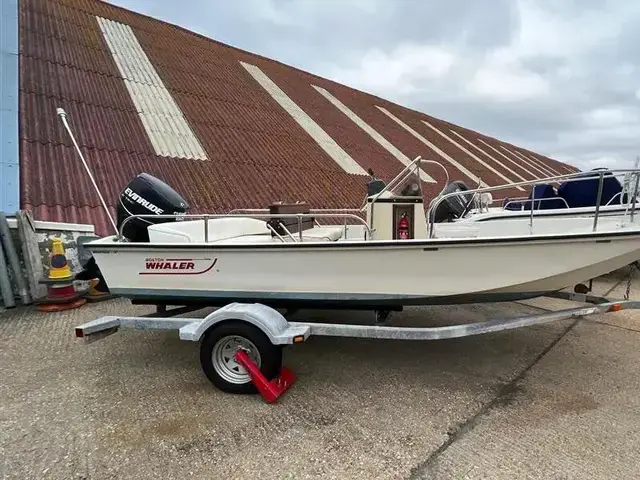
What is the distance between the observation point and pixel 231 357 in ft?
11.0

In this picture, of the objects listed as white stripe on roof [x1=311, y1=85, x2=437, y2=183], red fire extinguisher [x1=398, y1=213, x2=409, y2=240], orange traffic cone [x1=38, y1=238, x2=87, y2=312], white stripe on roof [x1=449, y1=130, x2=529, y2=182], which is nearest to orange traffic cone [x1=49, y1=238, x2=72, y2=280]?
orange traffic cone [x1=38, y1=238, x2=87, y2=312]

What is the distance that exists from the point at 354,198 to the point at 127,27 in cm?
768

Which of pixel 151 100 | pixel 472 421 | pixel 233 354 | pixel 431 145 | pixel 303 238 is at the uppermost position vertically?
pixel 151 100

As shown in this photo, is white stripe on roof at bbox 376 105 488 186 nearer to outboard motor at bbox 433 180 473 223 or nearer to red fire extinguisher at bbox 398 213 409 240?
outboard motor at bbox 433 180 473 223

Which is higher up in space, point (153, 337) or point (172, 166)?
point (172, 166)

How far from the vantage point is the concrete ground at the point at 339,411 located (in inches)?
96.3

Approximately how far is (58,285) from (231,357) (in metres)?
3.15

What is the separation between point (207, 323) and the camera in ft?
10.6

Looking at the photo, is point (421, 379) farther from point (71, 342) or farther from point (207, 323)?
point (71, 342)

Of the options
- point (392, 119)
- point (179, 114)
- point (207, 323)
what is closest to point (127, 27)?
point (179, 114)

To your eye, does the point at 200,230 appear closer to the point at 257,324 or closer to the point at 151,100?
the point at 257,324

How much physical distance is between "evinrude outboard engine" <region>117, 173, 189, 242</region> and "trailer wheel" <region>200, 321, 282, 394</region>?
4.61 ft

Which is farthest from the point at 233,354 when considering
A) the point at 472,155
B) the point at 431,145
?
the point at 472,155

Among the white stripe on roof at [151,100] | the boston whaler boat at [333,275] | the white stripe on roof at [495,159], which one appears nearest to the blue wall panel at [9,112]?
the white stripe on roof at [151,100]
